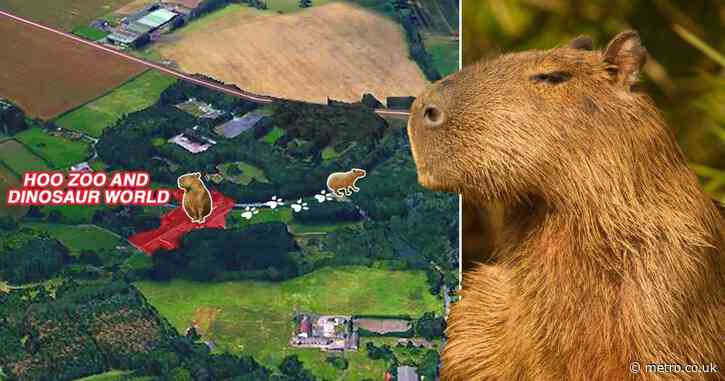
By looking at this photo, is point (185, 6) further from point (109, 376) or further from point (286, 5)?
point (109, 376)

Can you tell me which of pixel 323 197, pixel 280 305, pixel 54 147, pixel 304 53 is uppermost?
pixel 304 53

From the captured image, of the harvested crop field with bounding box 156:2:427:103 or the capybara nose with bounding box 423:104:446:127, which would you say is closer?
the capybara nose with bounding box 423:104:446:127

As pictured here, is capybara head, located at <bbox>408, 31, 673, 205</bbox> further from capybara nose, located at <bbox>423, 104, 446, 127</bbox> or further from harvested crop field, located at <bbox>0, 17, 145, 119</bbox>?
harvested crop field, located at <bbox>0, 17, 145, 119</bbox>

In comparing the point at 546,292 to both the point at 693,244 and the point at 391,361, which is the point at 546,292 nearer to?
the point at 693,244

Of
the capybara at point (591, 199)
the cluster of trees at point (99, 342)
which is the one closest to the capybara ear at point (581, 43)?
the capybara at point (591, 199)

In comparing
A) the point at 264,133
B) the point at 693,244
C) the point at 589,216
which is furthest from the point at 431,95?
the point at 264,133

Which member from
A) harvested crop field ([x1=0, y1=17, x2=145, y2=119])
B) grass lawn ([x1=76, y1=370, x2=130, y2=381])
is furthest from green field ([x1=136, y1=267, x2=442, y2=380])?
harvested crop field ([x1=0, y1=17, x2=145, y2=119])

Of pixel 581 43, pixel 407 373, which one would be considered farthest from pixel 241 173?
pixel 581 43
